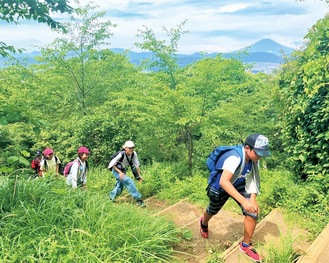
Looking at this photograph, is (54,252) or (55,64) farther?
(55,64)

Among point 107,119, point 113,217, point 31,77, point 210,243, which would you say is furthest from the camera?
point 31,77

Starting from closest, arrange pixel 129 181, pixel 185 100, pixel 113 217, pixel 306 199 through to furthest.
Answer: pixel 113 217, pixel 306 199, pixel 129 181, pixel 185 100

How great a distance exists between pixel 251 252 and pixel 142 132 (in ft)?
22.0

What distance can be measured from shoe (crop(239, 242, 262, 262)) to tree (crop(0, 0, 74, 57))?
5234 mm

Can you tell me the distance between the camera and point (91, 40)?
13.3m

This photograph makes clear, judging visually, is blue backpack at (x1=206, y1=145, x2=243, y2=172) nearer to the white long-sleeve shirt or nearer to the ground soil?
the ground soil

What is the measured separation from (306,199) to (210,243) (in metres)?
1.86

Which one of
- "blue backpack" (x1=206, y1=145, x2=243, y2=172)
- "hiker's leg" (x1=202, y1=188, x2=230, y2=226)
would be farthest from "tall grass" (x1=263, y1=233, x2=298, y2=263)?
"blue backpack" (x1=206, y1=145, x2=243, y2=172)

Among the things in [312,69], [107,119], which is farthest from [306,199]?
[107,119]

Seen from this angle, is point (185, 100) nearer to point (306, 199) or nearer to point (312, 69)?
point (312, 69)

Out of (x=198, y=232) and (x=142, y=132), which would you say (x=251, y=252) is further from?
(x=142, y=132)

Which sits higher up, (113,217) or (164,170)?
(113,217)

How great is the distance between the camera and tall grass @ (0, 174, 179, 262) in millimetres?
3523

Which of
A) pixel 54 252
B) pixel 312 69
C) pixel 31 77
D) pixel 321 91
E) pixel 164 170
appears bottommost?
pixel 164 170
